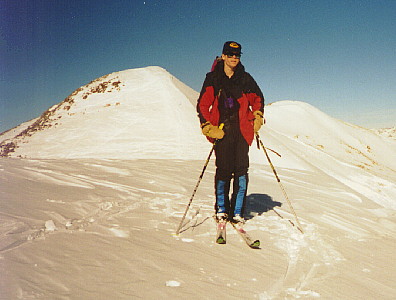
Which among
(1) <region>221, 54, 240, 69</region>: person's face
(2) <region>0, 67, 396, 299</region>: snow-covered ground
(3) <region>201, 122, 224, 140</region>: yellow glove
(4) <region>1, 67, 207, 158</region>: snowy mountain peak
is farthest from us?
(4) <region>1, 67, 207, 158</region>: snowy mountain peak

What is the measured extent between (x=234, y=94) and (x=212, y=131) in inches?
24.8

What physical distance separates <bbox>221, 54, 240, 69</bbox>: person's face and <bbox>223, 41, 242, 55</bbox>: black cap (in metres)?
0.05

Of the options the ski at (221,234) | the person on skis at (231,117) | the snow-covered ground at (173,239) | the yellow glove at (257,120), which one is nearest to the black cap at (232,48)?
the person on skis at (231,117)

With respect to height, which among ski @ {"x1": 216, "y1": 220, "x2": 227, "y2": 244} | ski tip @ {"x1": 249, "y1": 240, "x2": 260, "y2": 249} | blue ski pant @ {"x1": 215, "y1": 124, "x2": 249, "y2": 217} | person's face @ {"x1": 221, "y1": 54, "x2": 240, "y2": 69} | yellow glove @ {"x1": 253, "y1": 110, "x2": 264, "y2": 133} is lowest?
ski tip @ {"x1": 249, "y1": 240, "x2": 260, "y2": 249}

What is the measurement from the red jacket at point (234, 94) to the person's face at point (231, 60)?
107 mm

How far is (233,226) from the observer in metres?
3.77

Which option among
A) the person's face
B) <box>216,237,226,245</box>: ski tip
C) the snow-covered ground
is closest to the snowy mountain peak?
the snow-covered ground

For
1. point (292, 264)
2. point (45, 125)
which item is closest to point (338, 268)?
point (292, 264)

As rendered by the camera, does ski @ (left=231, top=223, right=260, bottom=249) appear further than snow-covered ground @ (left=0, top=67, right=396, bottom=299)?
Yes

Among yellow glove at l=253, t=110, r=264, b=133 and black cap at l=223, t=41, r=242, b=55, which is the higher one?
black cap at l=223, t=41, r=242, b=55

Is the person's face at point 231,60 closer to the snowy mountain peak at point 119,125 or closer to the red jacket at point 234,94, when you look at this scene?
the red jacket at point 234,94

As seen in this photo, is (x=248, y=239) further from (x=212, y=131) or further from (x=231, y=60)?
(x=231, y=60)

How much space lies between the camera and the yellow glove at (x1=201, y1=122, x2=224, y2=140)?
3566 mm

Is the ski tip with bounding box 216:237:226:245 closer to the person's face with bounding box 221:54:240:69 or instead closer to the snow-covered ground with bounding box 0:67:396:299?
the snow-covered ground with bounding box 0:67:396:299
